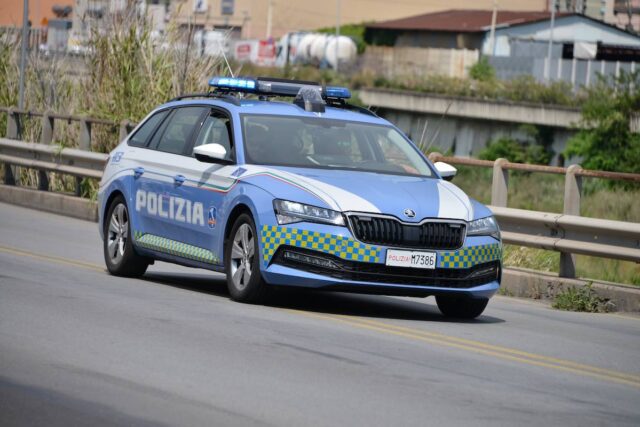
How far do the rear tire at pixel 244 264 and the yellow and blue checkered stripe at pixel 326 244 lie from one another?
24 centimetres

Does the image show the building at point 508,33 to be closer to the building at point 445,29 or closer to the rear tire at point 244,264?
the building at point 445,29

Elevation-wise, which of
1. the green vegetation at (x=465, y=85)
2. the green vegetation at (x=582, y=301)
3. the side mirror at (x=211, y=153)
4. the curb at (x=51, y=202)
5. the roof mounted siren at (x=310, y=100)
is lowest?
the green vegetation at (x=465, y=85)

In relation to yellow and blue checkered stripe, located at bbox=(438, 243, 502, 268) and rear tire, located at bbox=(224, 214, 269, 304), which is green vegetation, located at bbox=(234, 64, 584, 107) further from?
yellow and blue checkered stripe, located at bbox=(438, 243, 502, 268)

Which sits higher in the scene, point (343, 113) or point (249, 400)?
point (343, 113)

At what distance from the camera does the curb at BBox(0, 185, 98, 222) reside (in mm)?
20562

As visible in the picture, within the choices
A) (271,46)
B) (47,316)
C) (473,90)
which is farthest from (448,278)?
(271,46)

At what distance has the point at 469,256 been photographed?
10.5 meters

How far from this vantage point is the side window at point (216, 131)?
11.6 meters

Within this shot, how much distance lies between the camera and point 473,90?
66.1m

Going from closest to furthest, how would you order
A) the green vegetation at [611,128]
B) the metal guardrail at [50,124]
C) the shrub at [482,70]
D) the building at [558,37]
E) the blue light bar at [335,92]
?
the blue light bar at [335,92] → the metal guardrail at [50,124] → the green vegetation at [611,128] → the shrub at [482,70] → the building at [558,37]

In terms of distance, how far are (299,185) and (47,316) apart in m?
2.05

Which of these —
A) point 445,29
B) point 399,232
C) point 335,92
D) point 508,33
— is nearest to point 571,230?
point 335,92

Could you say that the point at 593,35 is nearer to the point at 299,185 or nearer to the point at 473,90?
the point at 473,90

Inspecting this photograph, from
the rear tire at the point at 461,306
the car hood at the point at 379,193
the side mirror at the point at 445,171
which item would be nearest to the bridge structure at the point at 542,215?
the side mirror at the point at 445,171
